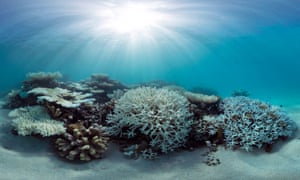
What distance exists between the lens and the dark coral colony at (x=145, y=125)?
4586mm

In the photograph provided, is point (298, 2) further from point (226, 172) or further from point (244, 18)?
point (226, 172)

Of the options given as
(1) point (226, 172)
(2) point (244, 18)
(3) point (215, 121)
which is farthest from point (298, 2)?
(1) point (226, 172)

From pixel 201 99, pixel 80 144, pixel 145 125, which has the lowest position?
pixel 80 144

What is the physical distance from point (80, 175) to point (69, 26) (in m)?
20.9

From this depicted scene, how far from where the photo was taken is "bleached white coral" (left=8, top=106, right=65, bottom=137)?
4.52 metres

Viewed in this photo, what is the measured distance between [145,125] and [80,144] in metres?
1.29

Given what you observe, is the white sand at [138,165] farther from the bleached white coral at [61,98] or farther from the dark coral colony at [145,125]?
the bleached white coral at [61,98]

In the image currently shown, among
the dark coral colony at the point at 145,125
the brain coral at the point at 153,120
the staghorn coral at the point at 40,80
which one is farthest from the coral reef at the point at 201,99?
the staghorn coral at the point at 40,80

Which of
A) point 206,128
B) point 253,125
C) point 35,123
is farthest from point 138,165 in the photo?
point 253,125

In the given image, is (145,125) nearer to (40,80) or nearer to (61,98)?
(61,98)

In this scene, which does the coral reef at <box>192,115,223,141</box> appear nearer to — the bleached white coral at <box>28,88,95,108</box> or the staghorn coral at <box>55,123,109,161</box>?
the staghorn coral at <box>55,123,109,161</box>

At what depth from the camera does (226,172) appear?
4.25m

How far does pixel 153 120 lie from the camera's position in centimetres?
481

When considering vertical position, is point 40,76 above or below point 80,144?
above
